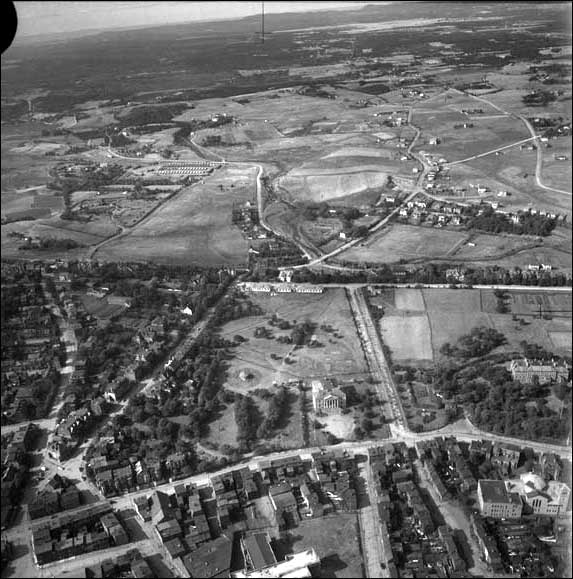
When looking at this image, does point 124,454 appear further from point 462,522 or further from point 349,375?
point 462,522

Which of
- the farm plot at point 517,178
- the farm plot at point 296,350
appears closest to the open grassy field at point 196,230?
the farm plot at point 296,350

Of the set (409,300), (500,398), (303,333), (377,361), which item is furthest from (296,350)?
(500,398)

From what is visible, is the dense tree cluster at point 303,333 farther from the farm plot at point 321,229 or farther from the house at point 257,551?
the house at point 257,551

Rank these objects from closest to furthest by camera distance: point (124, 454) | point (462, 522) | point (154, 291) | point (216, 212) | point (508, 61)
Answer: point (462, 522), point (124, 454), point (154, 291), point (216, 212), point (508, 61)

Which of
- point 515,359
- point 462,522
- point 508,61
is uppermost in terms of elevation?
point 508,61

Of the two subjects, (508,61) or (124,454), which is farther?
(508,61)

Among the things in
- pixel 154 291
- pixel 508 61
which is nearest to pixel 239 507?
pixel 154 291

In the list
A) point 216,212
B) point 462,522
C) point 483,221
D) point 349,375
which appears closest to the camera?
point 462,522

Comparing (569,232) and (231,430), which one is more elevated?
(569,232)
